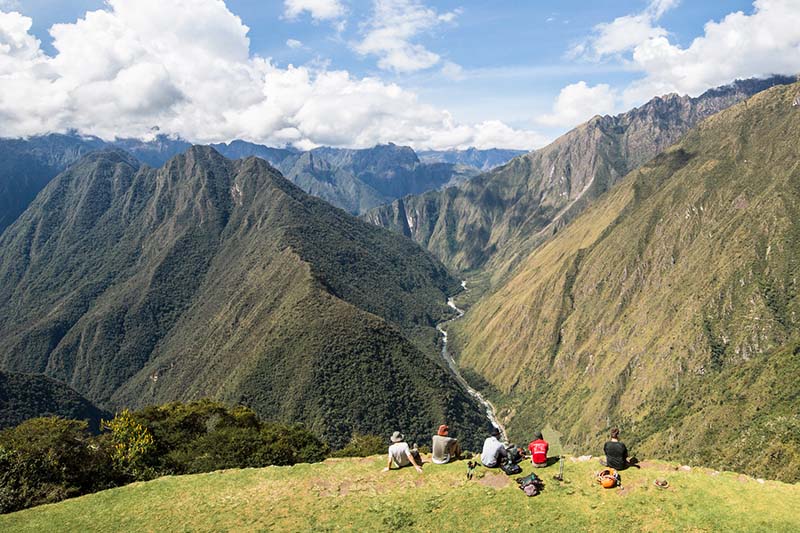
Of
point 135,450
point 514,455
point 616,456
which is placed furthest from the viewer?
point 135,450

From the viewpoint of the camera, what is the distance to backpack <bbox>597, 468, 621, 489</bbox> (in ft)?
103

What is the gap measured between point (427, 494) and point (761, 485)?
21362 mm

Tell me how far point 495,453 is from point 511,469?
4.90 feet

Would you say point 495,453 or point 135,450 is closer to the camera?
point 495,453

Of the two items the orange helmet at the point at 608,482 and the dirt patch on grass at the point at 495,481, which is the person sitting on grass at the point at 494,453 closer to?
the dirt patch on grass at the point at 495,481

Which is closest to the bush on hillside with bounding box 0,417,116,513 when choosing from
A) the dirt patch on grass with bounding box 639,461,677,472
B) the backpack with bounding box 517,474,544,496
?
the backpack with bounding box 517,474,544,496

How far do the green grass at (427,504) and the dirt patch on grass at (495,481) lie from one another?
0.23ft

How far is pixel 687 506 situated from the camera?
28656mm

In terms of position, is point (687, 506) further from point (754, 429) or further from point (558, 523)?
point (754, 429)

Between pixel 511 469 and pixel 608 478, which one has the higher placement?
pixel 511 469

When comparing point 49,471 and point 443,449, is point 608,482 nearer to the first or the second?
point 443,449

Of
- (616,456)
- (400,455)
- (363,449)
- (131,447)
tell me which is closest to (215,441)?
(131,447)

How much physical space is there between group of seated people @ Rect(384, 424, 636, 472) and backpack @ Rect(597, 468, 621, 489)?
1142 millimetres

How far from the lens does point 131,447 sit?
200 feet
